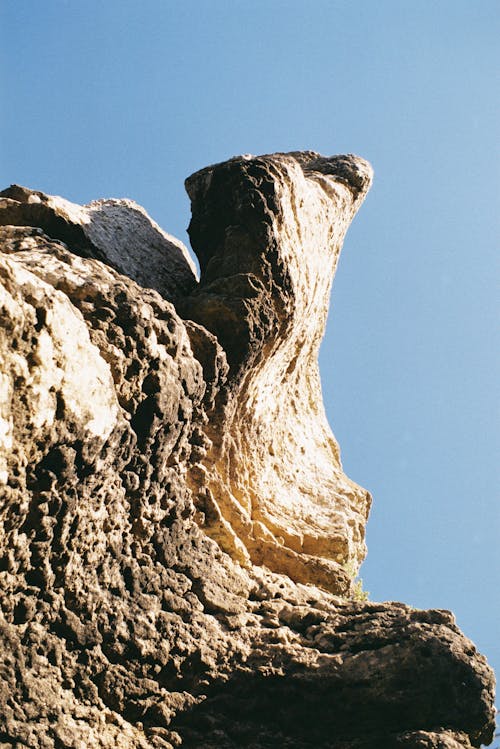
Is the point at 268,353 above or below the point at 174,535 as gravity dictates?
above

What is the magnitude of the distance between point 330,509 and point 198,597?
4594 mm

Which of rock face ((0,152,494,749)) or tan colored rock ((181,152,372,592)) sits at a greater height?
tan colored rock ((181,152,372,592))

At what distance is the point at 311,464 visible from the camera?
39.4 ft

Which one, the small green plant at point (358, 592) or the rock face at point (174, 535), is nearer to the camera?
the rock face at point (174, 535)

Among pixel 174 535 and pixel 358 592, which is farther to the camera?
pixel 358 592

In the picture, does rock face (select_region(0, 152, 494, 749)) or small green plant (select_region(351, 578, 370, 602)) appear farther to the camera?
small green plant (select_region(351, 578, 370, 602))

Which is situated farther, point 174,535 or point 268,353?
point 268,353

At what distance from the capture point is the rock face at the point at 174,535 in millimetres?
5016

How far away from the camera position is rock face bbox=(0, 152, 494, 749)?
5016 millimetres

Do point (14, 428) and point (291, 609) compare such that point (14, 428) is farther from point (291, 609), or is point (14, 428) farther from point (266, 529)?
point (266, 529)

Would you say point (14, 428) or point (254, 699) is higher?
point (14, 428)

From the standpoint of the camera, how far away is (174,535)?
689cm

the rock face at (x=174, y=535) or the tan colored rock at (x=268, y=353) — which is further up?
the tan colored rock at (x=268, y=353)

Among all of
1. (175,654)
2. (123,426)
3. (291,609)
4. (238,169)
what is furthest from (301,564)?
(238,169)
